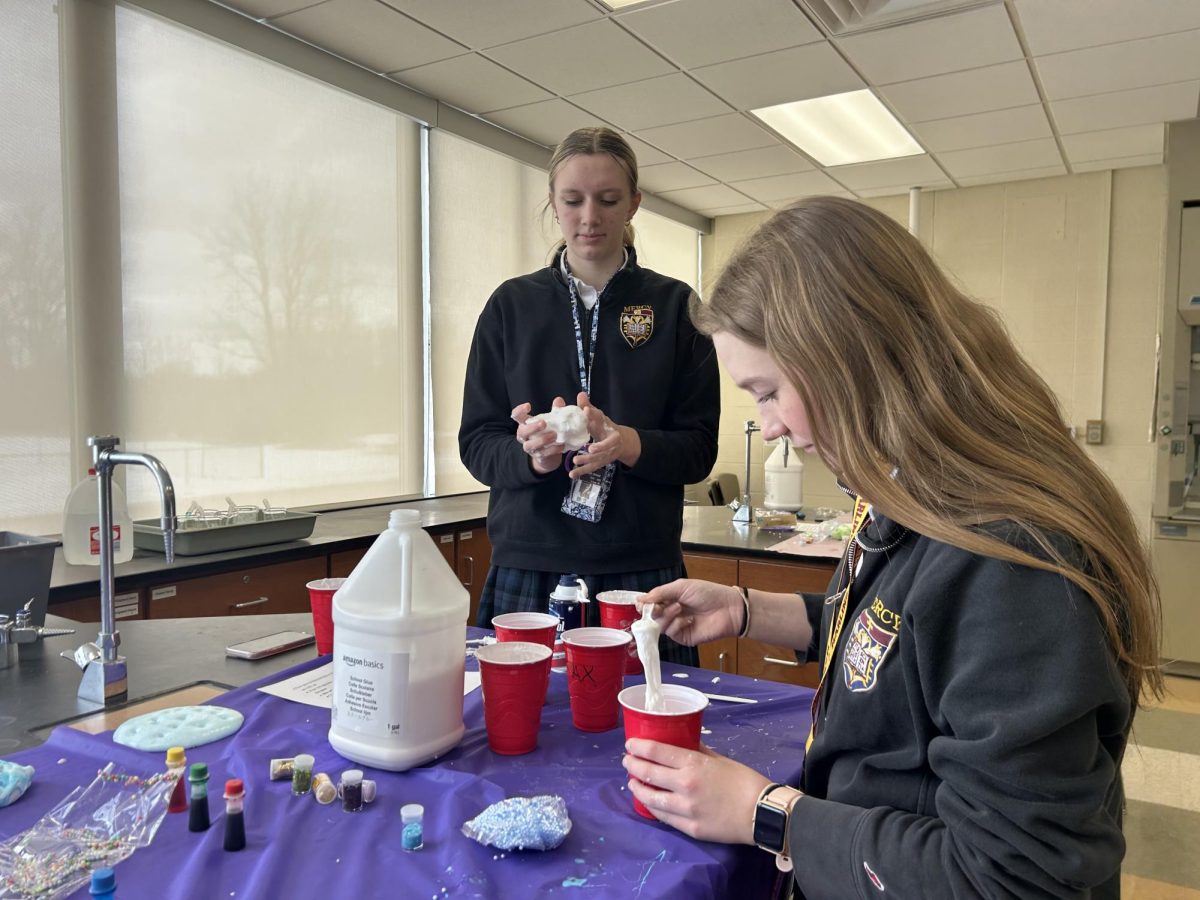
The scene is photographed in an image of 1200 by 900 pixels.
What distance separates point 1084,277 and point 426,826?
566 cm

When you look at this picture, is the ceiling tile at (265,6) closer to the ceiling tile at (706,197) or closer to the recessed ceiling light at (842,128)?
the recessed ceiling light at (842,128)

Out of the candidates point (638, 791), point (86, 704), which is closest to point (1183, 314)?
point (638, 791)

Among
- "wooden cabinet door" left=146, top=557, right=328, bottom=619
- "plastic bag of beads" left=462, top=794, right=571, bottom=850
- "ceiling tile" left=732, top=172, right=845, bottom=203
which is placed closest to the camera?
"plastic bag of beads" left=462, top=794, right=571, bottom=850

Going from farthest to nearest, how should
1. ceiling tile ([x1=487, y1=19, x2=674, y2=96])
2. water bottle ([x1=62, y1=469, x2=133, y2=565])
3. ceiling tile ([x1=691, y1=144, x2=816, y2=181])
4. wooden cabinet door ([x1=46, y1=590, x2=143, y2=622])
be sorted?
ceiling tile ([x1=691, y1=144, x2=816, y2=181]), ceiling tile ([x1=487, y1=19, x2=674, y2=96]), wooden cabinet door ([x1=46, y1=590, x2=143, y2=622]), water bottle ([x1=62, y1=469, x2=133, y2=565])

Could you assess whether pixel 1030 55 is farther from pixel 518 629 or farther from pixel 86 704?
pixel 86 704

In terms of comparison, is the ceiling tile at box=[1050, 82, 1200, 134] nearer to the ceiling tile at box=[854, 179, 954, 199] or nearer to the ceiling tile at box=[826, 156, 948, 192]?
the ceiling tile at box=[826, 156, 948, 192]

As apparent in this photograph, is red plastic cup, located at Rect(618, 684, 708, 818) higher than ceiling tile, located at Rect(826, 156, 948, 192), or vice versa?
ceiling tile, located at Rect(826, 156, 948, 192)

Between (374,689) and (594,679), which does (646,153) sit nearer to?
(594,679)

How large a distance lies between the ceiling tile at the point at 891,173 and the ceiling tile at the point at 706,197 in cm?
75

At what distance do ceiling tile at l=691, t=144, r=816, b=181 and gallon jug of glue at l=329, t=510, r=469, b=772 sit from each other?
14.1 ft

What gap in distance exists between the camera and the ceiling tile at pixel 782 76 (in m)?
3.44

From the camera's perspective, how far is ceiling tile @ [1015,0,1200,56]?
3.01 m

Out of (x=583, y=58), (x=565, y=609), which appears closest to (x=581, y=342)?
(x=565, y=609)

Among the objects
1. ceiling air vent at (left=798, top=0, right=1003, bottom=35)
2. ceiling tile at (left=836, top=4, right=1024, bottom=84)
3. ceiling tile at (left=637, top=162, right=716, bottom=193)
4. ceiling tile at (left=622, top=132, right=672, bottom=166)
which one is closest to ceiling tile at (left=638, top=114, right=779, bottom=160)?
ceiling tile at (left=622, top=132, right=672, bottom=166)
